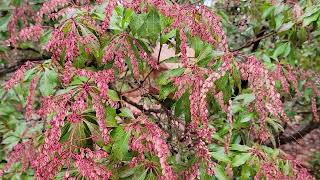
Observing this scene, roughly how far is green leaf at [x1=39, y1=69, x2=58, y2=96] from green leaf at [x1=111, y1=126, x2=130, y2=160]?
48cm

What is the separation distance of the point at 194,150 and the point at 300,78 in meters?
1.59

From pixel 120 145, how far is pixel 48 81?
22.1 inches

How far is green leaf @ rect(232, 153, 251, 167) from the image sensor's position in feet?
6.16

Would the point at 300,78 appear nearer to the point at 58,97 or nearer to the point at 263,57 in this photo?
the point at 263,57

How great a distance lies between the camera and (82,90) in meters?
1.49

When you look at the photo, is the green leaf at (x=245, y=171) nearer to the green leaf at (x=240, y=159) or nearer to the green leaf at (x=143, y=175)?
the green leaf at (x=240, y=159)

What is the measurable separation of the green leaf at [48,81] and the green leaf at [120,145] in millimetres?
482

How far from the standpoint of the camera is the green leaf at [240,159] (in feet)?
6.16

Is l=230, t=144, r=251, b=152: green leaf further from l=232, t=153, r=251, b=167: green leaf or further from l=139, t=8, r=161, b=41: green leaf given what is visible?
l=139, t=8, r=161, b=41: green leaf

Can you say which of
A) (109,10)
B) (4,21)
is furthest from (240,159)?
(4,21)

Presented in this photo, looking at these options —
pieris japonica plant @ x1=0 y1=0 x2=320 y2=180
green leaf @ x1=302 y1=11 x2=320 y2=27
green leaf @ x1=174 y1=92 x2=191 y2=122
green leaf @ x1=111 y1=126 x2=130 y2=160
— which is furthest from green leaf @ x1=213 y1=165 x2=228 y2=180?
green leaf @ x1=302 y1=11 x2=320 y2=27

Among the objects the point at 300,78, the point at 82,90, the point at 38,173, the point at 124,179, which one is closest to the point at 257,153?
the point at 124,179

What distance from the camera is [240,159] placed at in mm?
1900

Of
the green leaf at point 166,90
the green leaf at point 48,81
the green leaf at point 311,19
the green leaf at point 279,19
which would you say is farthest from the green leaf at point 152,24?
the green leaf at point 279,19
